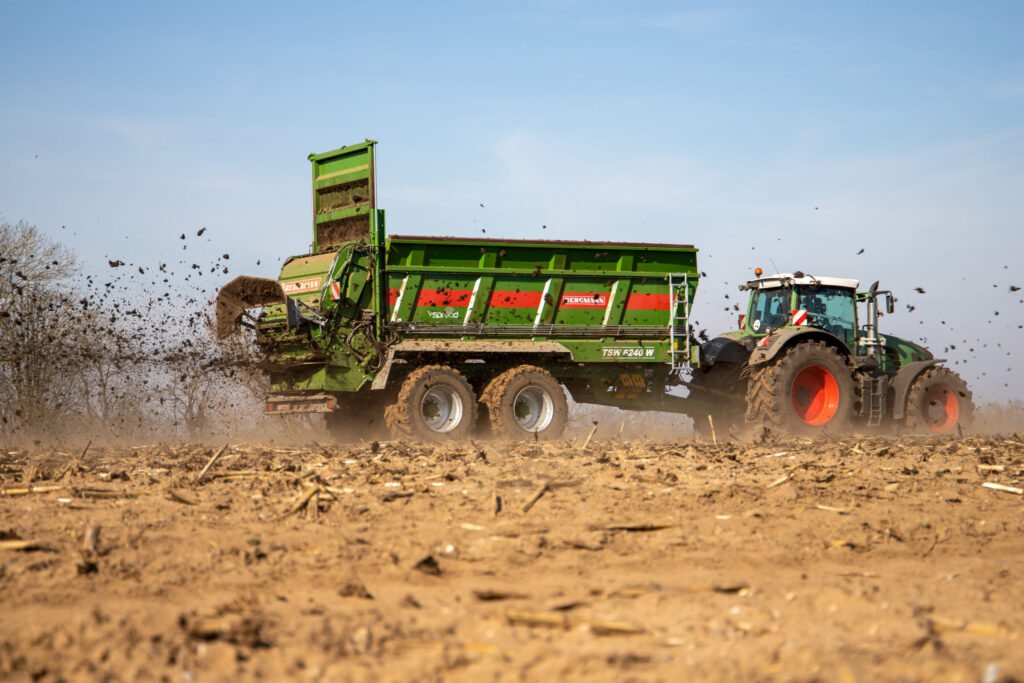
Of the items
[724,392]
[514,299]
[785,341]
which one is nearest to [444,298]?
[514,299]

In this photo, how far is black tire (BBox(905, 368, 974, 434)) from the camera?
14.1 meters

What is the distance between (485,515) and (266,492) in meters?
1.75

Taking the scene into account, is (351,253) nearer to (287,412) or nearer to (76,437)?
(287,412)

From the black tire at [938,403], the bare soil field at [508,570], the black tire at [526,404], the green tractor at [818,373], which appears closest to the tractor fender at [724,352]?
the green tractor at [818,373]

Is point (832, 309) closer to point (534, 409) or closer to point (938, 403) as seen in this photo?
point (938, 403)

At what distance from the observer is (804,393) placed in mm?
13227

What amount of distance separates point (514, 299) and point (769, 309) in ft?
14.4

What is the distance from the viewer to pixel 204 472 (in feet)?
24.0

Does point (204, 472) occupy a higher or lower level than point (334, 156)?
lower

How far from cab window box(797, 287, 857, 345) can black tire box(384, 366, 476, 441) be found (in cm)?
558

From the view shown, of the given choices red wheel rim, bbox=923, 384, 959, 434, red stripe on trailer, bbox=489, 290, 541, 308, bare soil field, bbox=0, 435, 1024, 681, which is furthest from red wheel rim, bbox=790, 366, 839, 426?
bare soil field, bbox=0, 435, 1024, 681

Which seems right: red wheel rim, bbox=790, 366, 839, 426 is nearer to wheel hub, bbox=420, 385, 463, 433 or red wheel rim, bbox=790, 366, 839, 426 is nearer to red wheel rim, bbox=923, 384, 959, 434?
red wheel rim, bbox=923, 384, 959, 434

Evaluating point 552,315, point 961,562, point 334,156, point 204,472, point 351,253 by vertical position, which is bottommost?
point 961,562

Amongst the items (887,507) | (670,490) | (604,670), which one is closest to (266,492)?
(670,490)
